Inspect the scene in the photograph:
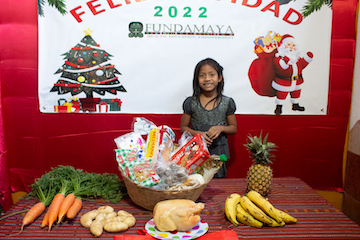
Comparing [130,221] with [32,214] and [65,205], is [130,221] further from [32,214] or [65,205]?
[32,214]

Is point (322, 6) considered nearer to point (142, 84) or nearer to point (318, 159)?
point (318, 159)

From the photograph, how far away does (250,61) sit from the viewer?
2842 millimetres

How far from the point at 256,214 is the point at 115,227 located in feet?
2.03

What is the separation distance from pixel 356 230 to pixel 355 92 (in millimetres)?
2022

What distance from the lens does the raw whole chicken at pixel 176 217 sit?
46.8 inches

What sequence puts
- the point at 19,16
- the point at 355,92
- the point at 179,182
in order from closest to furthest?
the point at 179,182
the point at 19,16
the point at 355,92

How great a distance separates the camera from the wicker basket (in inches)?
52.2

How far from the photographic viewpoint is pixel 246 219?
1321mm

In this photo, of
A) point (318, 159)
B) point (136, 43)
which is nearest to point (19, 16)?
point (136, 43)

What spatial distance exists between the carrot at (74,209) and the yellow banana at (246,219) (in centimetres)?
75

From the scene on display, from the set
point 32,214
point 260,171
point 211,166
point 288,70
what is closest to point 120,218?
point 32,214

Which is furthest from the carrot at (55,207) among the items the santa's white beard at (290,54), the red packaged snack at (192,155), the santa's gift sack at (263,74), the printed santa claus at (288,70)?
the santa's white beard at (290,54)

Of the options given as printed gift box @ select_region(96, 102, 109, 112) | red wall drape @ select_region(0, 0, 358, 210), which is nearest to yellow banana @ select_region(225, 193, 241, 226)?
red wall drape @ select_region(0, 0, 358, 210)

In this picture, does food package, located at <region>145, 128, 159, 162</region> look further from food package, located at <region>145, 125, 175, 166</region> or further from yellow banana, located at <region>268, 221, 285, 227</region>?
yellow banana, located at <region>268, 221, 285, 227</region>
